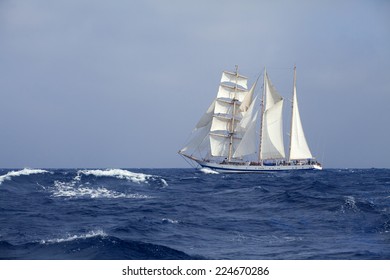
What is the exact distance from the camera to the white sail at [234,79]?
10225cm

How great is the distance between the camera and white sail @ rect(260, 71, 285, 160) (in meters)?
93.7

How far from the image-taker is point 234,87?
10231 centimetres

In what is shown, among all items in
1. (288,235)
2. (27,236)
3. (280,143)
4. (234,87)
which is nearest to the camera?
(27,236)

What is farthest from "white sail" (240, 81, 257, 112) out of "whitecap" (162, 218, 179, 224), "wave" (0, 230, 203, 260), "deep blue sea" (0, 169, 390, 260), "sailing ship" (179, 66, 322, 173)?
"wave" (0, 230, 203, 260)

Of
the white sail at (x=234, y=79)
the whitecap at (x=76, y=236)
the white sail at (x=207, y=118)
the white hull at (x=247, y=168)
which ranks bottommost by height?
the white hull at (x=247, y=168)

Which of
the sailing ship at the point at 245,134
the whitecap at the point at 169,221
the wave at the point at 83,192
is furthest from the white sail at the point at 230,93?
the whitecap at the point at 169,221

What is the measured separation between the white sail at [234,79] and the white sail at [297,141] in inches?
526

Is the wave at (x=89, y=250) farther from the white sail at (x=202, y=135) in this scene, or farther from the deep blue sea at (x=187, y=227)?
the white sail at (x=202, y=135)

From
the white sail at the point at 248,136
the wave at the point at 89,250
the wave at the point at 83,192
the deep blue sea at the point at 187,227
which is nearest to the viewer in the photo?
the wave at the point at 89,250

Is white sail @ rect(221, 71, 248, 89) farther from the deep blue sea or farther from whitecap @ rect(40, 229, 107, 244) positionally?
whitecap @ rect(40, 229, 107, 244)

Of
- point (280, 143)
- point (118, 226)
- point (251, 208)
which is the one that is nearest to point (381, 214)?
point (251, 208)

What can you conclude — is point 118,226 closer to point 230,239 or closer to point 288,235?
point 230,239

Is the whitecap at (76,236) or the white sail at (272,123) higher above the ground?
the white sail at (272,123)

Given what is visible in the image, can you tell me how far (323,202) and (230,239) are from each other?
1175cm
